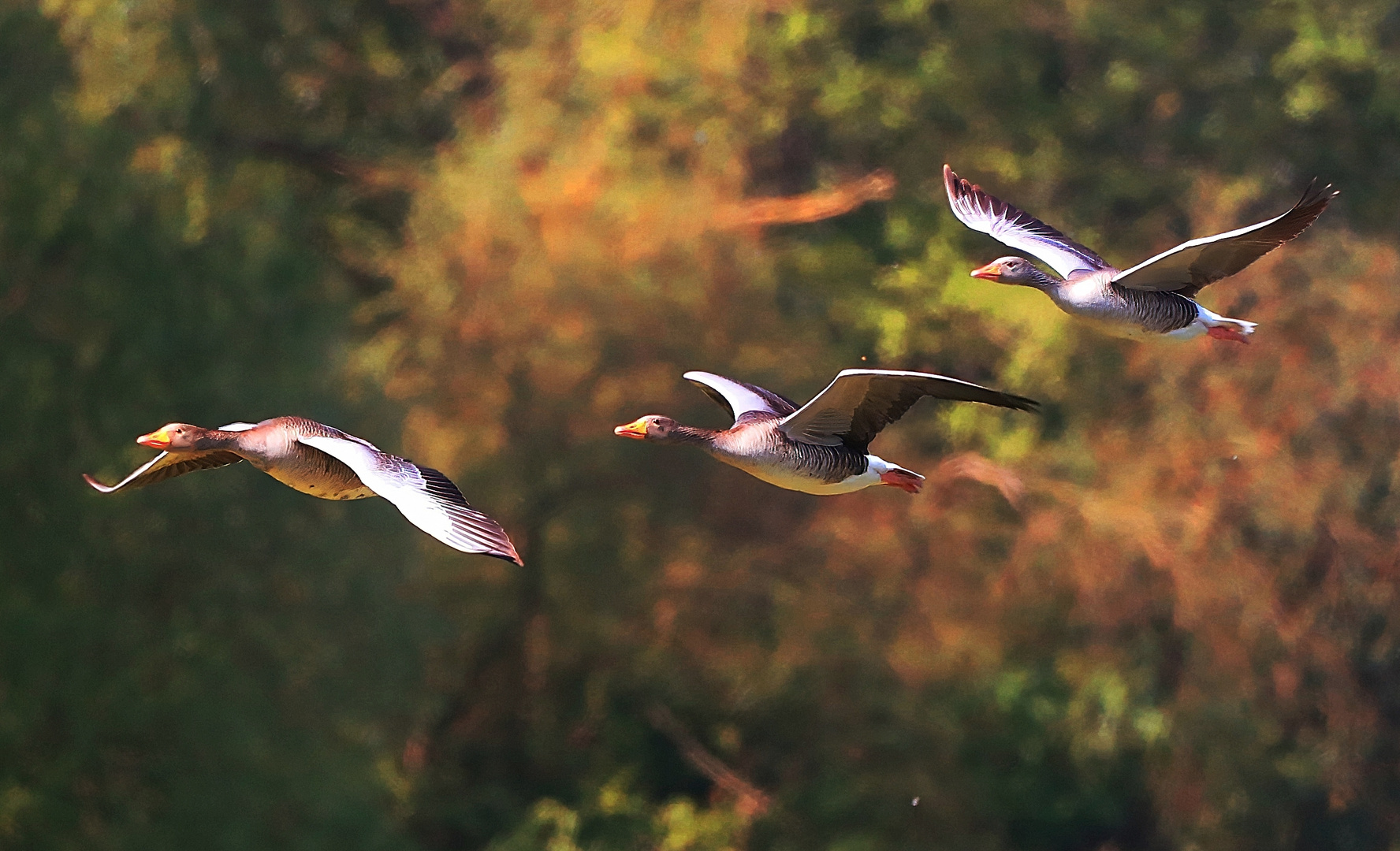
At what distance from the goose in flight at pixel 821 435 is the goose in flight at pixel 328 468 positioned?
1409 mm

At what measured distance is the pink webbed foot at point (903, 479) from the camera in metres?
12.7

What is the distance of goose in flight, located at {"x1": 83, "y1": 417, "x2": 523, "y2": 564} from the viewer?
406 inches

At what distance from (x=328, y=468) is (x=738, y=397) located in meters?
2.64

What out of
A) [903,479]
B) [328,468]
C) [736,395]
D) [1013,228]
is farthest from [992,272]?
[328,468]

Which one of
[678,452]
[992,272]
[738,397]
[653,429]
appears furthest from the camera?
[678,452]

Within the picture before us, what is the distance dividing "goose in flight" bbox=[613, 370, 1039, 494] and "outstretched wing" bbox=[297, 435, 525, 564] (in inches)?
54.1

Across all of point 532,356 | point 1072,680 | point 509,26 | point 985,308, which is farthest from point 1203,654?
point 509,26

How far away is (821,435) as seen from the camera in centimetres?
1220

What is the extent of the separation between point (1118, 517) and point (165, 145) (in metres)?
14.8


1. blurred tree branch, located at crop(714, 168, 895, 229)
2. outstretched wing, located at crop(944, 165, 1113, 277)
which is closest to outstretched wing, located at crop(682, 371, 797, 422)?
outstretched wing, located at crop(944, 165, 1113, 277)

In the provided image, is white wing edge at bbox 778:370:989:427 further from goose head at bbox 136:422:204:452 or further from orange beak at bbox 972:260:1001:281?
goose head at bbox 136:422:204:452

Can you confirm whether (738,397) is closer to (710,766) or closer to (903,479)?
(903,479)

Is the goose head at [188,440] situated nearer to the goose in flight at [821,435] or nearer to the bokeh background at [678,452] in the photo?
the goose in flight at [821,435]

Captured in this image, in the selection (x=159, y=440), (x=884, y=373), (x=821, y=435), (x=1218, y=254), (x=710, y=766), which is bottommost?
(x=710, y=766)
